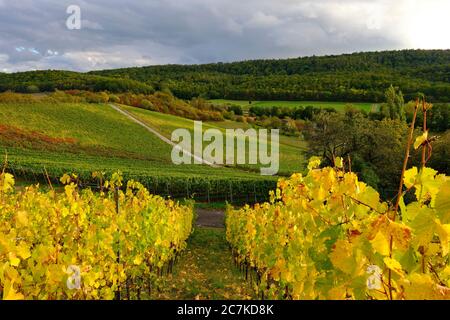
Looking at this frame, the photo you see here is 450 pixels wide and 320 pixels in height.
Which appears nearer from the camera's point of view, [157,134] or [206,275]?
[206,275]

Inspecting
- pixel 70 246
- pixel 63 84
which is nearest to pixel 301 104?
pixel 63 84

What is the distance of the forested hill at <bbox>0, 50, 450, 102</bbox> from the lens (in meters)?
84.8

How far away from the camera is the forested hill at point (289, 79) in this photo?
8481 centimetres

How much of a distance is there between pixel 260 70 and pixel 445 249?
13707 centimetres

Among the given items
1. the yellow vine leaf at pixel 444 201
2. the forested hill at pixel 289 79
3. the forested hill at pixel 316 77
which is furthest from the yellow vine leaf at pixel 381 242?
the forested hill at pixel 316 77

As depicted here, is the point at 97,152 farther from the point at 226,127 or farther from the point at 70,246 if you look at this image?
the point at 70,246

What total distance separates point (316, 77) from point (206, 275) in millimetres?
101936

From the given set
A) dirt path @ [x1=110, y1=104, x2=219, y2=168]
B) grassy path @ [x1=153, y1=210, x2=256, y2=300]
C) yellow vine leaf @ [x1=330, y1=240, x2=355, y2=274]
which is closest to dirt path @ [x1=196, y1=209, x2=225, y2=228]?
grassy path @ [x1=153, y1=210, x2=256, y2=300]

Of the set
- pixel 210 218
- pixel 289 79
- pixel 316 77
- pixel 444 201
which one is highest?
pixel 316 77

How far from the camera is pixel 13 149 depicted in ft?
137

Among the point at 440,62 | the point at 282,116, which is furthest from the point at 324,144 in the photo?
the point at 440,62

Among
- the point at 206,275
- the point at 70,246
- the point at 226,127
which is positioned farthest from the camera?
the point at 226,127

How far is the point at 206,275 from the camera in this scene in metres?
12.1
